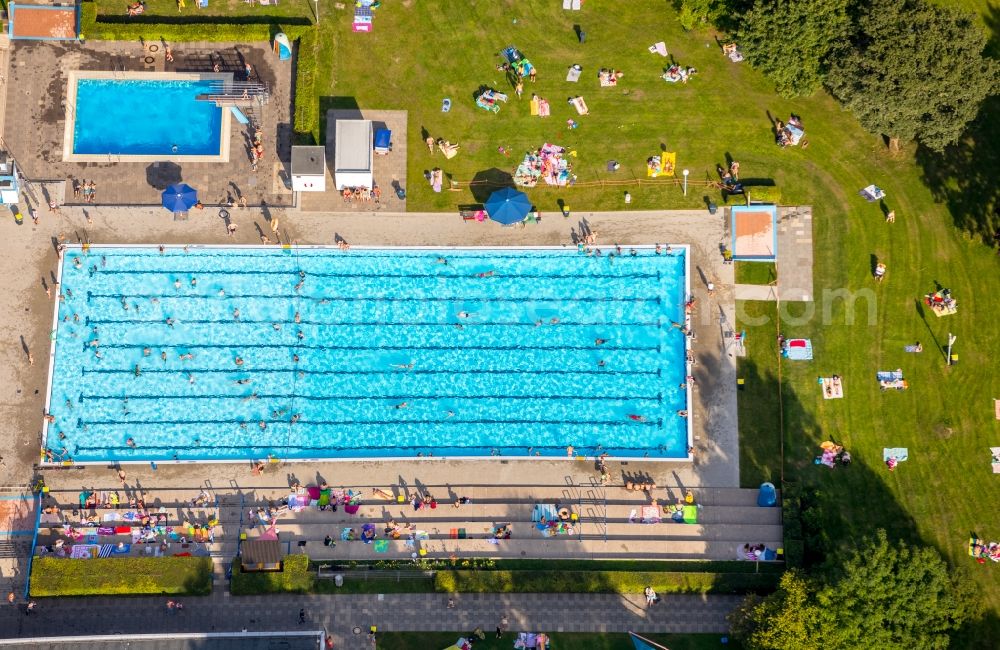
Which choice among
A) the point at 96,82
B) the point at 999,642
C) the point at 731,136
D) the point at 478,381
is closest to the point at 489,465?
the point at 478,381

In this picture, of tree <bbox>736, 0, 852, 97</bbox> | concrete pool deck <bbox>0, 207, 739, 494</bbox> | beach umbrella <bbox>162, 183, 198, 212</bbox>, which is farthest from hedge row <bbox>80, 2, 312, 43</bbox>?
tree <bbox>736, 0, 852, 97</bbox>

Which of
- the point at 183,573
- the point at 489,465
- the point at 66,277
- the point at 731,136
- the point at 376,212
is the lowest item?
the point at 183,573

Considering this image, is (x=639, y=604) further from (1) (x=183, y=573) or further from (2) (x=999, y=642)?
(1) (x=183, y=573)

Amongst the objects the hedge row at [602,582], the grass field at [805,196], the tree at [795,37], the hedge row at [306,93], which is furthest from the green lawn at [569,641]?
the tree at [795,37]

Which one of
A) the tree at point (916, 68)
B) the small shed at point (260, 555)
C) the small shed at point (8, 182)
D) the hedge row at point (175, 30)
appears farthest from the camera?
the hedge row at point (175, 30)

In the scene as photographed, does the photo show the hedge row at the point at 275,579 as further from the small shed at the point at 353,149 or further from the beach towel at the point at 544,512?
the small shed at the point at 353,149

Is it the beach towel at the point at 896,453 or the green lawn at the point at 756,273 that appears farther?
the green lawn at the point at 756,273

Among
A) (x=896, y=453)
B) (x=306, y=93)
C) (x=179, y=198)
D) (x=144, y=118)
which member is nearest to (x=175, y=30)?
(x=144, y=118)
